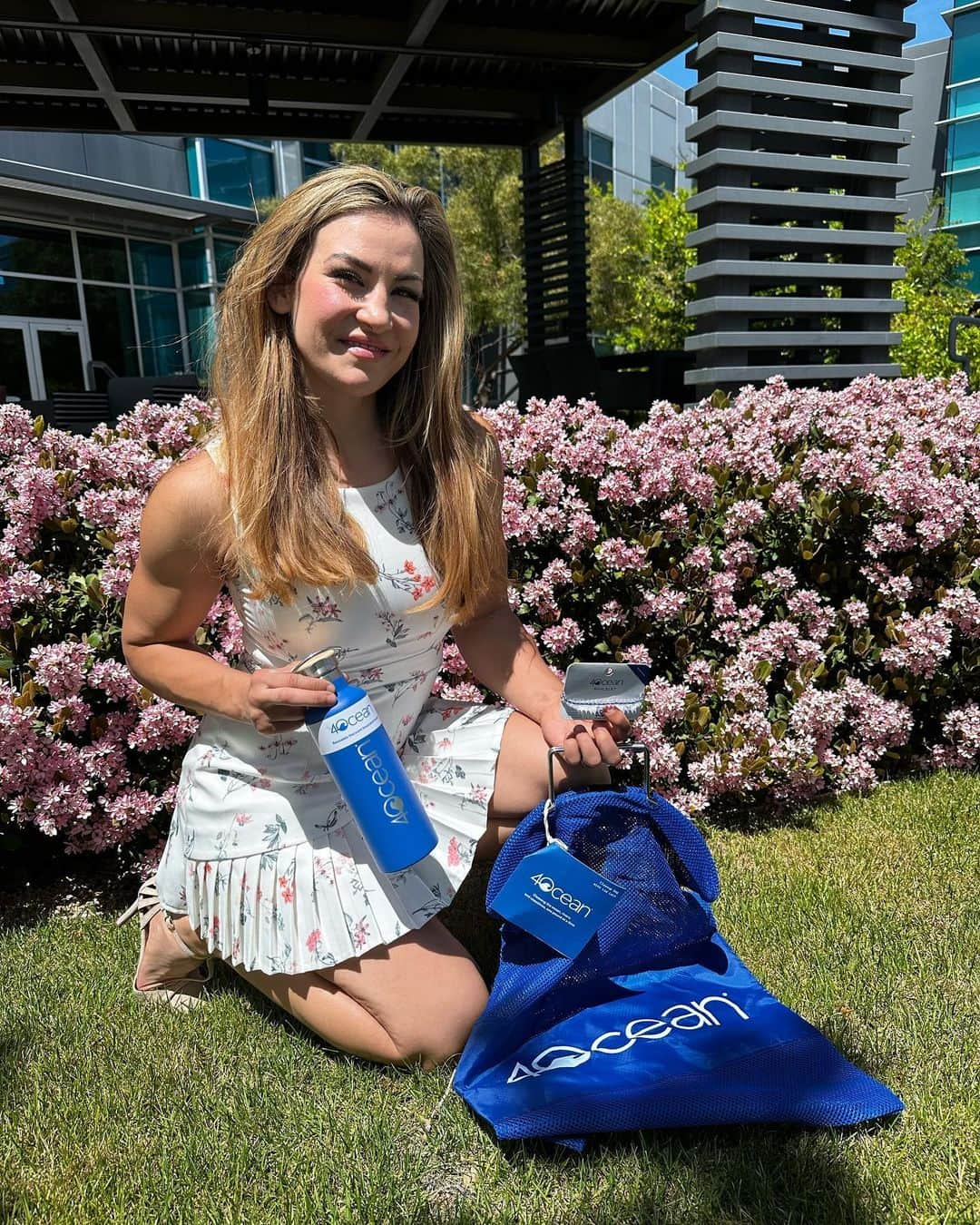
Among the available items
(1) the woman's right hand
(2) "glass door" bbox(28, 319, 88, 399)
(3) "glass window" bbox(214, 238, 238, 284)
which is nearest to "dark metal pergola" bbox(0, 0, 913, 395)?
(1) the woman's right hand

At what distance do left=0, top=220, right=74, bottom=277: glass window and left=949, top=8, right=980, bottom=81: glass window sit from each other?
3085 centimetres

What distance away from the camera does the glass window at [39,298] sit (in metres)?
17.6

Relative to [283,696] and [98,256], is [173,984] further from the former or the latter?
[98,256]

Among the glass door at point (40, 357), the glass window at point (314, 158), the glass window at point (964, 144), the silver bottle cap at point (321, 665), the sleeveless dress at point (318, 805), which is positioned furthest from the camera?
the glass window at point (964, 144)

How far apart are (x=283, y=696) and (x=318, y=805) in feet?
1.54

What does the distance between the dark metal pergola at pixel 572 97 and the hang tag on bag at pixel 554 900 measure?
12.8 ft

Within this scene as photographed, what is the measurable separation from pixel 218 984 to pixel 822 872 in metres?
1.78

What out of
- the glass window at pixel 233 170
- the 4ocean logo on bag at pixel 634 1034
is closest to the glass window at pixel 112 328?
the glass window at pixel 233 170

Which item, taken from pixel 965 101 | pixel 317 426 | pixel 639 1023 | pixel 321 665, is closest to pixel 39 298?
pixel 317 426

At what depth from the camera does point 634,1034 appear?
1.93 metres

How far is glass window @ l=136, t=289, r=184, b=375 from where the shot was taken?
797 inches

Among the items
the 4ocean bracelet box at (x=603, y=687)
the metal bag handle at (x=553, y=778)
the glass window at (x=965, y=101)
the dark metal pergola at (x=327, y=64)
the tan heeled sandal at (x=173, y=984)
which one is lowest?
the tan heeled sandal at (x=173, y=984)

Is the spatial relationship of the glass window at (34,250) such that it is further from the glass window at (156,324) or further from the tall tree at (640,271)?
the tall tree at (640,271)

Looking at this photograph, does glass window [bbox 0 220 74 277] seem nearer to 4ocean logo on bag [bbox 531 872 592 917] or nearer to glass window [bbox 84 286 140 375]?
glass window [bbox 84 286 140 375]
